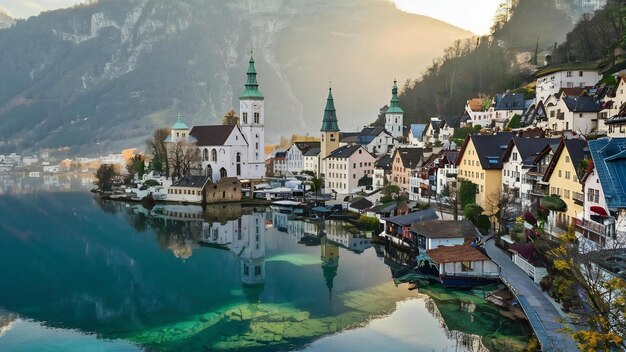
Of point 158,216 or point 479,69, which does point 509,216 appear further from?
point 479,69

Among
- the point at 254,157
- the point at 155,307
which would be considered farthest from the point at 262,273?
the point at 254,157

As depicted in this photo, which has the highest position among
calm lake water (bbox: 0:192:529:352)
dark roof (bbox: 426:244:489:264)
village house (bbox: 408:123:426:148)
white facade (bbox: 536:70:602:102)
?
white facade (bbox: 536:70:602:102)

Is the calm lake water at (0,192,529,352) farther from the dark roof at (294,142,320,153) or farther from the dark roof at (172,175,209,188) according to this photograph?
the dark roof at (294,142,320,153)

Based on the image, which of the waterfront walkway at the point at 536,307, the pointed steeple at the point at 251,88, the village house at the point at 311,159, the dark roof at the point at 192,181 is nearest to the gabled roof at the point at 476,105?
the village house at the point at 311,159

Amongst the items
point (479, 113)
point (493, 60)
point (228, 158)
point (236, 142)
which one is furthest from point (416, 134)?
point (228, 158)

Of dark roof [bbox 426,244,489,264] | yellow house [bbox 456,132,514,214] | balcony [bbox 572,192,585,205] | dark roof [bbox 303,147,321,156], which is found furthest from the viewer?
dark roof [bbox 303,147,321,156]

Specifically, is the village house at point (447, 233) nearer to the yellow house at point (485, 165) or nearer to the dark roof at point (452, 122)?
the yellow house at point (485, 165)

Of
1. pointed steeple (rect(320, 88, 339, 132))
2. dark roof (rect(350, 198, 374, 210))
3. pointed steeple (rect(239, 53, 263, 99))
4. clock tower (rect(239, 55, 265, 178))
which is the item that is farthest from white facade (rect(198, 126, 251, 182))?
dark roof (rect(350, 198, 374, 210))
